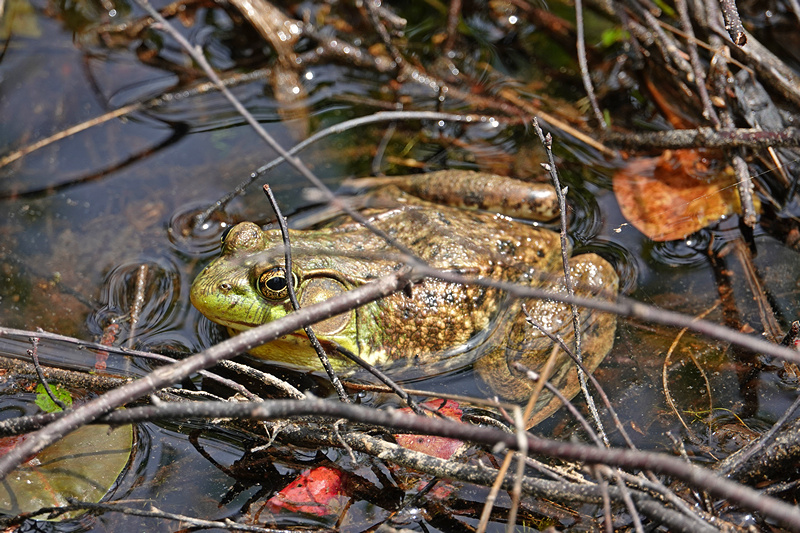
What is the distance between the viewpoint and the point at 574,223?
4734 mm

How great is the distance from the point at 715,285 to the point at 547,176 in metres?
1.50

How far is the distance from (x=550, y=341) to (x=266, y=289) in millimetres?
1917

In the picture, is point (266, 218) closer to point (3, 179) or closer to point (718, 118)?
point (3, 179)

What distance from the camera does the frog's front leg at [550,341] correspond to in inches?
155

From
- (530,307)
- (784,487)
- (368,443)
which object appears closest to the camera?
(784,487)

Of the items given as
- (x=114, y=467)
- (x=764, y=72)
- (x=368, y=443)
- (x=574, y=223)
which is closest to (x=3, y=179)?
(x=114, y=467)

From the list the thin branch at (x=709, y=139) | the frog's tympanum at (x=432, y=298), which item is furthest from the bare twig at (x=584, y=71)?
the frog's tympanum at (x=432, y=298)

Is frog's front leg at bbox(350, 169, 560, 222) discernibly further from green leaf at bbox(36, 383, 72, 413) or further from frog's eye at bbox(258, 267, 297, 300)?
green leaf at bbox(36, 383, 72, 413)

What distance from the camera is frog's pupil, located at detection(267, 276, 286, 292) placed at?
3.66 meters

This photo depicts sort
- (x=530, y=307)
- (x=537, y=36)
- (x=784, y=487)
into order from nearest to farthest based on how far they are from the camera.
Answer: (x=784, y=487)
(x=530, y=307)
(x=537, y=36)

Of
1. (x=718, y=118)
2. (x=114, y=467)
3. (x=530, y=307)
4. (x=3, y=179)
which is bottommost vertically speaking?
(x=114, y=467)

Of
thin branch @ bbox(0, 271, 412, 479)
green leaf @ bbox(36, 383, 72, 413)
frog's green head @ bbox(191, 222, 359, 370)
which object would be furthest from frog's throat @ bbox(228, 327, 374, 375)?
thin branch @ bbox(0, 271, 412, 479)

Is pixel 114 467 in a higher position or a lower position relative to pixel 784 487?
lower

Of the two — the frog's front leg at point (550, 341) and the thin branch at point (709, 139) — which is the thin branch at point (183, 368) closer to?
the frog's front leg at point (550, 341)
